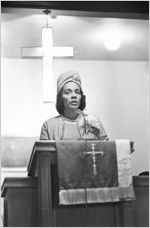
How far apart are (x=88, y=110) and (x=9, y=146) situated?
1.50 meters

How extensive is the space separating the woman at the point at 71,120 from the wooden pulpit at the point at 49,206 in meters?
0.72

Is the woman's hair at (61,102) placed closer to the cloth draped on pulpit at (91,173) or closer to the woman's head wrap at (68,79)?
the woman's head wrap at (68,79)

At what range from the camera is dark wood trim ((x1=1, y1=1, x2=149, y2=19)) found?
6266 millimetres

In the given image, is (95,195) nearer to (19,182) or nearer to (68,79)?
(19,182)

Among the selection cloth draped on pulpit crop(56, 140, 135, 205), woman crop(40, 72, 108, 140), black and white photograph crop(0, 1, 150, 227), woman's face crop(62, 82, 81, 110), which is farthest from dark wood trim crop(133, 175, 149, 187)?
woman's face crop(62, 82, 81, 110)

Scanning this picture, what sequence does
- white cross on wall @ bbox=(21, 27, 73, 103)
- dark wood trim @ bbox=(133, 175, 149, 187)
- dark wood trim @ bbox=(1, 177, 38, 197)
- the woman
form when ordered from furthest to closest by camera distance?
1. white cross on wall @ bbox=(21, 27, 73, 103)
2. the woman
3. dark wood trim @ bbox=(133, 175, 149, 187)
4. dark wood trim @ bbox=(1, 177, 38, 197)

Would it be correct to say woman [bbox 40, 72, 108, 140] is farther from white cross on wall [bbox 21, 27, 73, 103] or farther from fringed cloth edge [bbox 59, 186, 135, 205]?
white cross on wall [bbox 21, 27, 73, 103]

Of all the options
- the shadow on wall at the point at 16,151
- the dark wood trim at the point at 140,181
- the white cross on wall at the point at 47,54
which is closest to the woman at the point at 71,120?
the dark wood trim at the point at 140,181

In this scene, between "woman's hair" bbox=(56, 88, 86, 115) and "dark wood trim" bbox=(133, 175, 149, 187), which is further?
"woman's hair" bbox=(56, 88, 86, 115)

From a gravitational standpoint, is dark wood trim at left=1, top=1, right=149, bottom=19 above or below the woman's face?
above

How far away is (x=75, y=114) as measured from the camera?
17.0 feet

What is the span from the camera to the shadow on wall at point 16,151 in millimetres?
8562

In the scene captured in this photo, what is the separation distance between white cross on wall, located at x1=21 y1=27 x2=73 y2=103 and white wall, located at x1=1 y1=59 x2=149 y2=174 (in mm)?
1702

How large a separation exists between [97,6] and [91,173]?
2.82 meters
